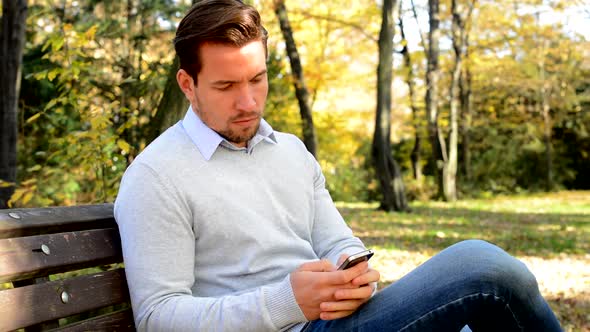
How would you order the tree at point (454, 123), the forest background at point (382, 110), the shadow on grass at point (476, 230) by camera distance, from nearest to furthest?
the forest background at point (382, 110), the shadow on grass at point (476, 230), the tree at point (454, 123)

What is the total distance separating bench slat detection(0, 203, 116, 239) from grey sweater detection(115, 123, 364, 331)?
0.11m

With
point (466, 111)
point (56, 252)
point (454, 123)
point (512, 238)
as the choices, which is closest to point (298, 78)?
point (512, 238)

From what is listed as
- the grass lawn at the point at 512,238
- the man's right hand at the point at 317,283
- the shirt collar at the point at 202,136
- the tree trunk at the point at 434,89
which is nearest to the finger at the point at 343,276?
the man's right hand at the point at 317,283

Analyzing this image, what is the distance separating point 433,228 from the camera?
1144cm

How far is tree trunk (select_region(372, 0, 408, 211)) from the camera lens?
14.2 metres

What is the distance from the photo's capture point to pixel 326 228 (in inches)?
104

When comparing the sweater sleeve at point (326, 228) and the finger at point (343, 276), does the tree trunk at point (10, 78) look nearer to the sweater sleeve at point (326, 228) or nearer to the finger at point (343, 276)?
the sweater sleeve at point (326, 228)

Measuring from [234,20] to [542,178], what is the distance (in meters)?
26.0

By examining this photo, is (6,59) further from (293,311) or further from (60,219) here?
(293,311)

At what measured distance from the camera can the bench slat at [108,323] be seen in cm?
197

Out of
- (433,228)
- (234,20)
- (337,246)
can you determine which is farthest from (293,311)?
(433,228)

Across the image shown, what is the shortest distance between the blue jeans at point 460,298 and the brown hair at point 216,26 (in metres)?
0.89

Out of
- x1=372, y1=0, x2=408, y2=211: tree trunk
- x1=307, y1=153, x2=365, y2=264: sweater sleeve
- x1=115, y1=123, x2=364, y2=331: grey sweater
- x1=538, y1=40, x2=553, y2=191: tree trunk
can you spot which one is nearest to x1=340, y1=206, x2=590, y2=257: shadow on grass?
x1=372, y1=0, x2=408, y2=211: tree trunk

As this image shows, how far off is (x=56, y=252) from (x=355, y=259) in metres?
0.83
